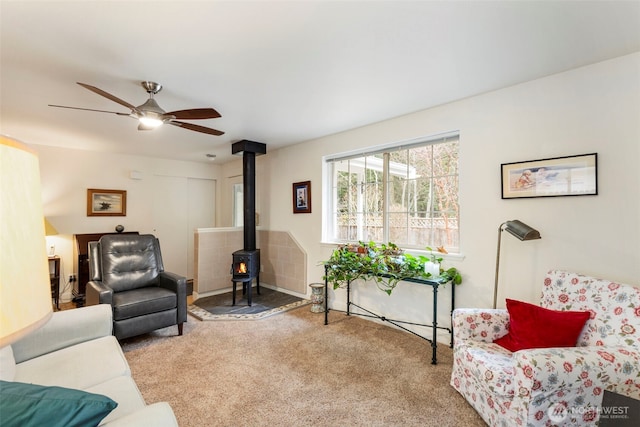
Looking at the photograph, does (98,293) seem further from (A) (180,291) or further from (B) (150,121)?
(B) (150,121)

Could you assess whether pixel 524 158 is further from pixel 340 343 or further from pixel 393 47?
pixel 340 343

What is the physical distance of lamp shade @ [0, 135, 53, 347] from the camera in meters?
0.45

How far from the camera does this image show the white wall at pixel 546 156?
2035 mm

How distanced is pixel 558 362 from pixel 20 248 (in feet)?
6.70

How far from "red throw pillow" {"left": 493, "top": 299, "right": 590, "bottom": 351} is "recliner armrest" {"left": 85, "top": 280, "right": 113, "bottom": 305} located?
3.21 m

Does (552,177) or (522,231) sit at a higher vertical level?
(552,177)

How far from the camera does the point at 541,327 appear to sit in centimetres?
188

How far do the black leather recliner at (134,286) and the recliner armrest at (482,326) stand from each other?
2633 mm

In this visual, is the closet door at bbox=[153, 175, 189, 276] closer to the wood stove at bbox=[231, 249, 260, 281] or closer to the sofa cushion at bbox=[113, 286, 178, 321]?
the wood stove at bbox=[231, 249, 260, 281]

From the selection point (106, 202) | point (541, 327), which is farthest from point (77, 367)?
point (106, 202)

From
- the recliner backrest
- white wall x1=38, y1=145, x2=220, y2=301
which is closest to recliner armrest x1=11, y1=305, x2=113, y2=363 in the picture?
the recliner backrest

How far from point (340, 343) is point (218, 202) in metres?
4.36

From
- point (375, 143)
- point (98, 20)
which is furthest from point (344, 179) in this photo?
point (98, 20)

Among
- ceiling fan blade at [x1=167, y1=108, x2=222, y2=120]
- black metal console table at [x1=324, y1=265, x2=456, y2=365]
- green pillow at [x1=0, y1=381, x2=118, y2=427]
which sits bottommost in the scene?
black metal console table at [x1=324, y1=265, x2=456, y2=365]
